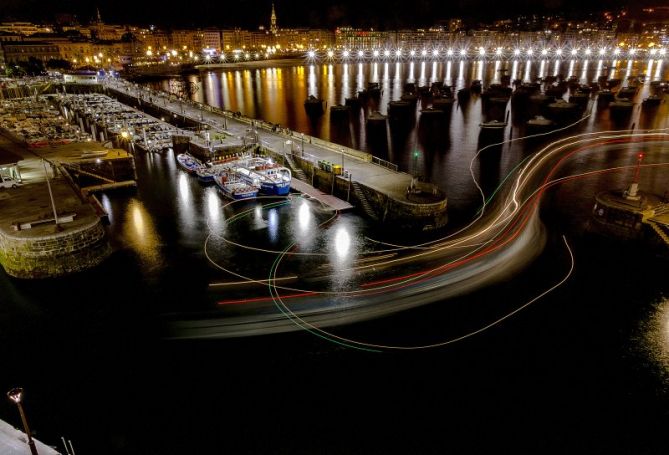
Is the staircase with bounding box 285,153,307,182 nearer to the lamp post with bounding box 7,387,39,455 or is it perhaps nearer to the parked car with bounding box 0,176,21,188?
the parked car with bounding box 0,176,21,188

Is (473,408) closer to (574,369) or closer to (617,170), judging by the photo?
(574,369)

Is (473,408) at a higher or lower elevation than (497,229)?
lower

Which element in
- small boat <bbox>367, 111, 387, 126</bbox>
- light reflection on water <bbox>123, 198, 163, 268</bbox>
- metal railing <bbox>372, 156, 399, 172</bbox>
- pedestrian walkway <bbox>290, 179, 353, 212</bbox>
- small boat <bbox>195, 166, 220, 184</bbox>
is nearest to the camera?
light reflection on water <bbox>123, 198, 163, 268</bbox>

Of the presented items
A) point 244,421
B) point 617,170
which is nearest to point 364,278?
point 244,421

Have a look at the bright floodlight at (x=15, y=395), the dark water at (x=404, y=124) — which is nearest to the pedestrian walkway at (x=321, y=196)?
the dark water at (x=404, y=124)

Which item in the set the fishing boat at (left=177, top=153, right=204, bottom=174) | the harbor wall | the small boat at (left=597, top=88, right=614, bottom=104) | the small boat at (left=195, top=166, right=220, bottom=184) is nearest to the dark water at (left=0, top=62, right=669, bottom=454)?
the harbor wall

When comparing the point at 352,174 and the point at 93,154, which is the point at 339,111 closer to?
the point at 352,174
